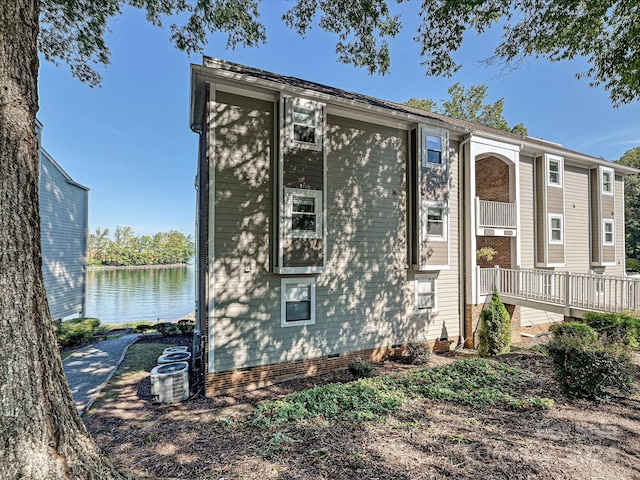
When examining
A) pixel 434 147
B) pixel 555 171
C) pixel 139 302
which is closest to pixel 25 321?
pixel 434 147

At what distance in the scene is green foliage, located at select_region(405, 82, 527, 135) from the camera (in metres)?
24.4

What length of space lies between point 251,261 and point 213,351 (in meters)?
2.38

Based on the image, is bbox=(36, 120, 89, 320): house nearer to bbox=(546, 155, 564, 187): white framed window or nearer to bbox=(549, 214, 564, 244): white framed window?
bbox=(549, 214, 564, 244): white framed window

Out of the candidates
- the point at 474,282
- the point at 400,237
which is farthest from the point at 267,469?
the point at 474,282

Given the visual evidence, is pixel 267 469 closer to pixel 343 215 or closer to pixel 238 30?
pixel 343 215

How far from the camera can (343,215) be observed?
29.2 ft

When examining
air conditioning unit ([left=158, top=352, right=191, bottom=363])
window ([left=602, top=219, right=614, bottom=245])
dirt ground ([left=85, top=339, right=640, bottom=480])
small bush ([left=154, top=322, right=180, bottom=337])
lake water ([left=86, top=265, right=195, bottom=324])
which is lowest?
lake water ([left=86, top=265, right=195, bottom=324])

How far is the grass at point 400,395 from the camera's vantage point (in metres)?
4.77

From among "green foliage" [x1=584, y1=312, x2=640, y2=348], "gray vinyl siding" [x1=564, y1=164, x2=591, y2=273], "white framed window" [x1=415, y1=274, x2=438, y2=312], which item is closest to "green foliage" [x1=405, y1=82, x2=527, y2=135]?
"gray vinyl siding" [x1=564, y1=164, x2=591, y2=273]

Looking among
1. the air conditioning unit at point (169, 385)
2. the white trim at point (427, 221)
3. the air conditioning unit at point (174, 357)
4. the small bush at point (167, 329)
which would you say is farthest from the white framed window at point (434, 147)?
the small bush at point (167, 329)

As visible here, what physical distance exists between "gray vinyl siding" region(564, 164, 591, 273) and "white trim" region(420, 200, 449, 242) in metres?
7.25

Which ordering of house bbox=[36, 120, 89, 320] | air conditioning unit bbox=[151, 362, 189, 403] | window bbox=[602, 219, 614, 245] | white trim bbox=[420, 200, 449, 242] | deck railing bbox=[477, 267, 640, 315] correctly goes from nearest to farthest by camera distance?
air conditioning unit bbox=[151, 362, 189, 403] → deck railing bbox=[477, 267, 640, 315] → white trim bbox=[420, 200, 449, 242] → house bbox=[36, 120, 89, 320] → window bbox=[602, 219, 614, 245]

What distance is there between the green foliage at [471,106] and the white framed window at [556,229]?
592 inches

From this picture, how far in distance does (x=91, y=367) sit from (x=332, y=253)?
27.2 feet
